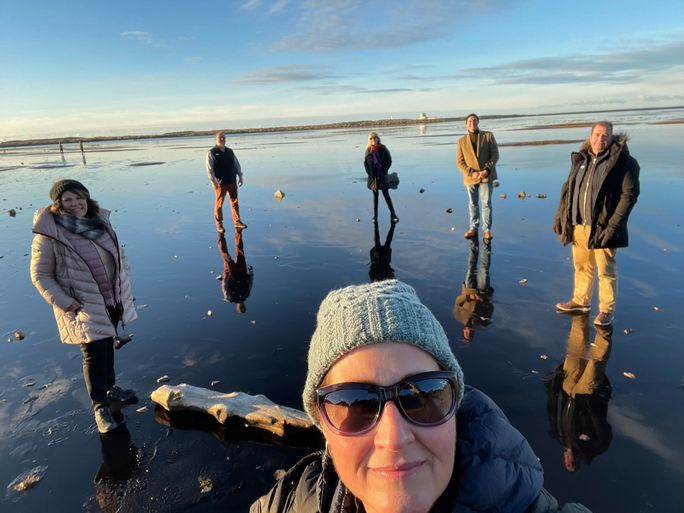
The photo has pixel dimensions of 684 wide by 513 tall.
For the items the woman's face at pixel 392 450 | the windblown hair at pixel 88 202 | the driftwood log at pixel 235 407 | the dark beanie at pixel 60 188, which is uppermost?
the dark beanie at pixel 60 188

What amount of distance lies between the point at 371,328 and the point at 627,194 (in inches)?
210

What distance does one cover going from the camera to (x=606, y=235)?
543 cm

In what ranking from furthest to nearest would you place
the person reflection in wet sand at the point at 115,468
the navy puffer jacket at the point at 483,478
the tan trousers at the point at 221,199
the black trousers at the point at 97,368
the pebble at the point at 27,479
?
the tan trousers at the point at 221,199
the black trousers at the point at 97,368
the pebble at the point at 27,479
the person reflection in wet sand at the point at 115,468
the navy puffer jacket at the point at 483,478

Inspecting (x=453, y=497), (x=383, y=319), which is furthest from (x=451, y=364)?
(x=453, y=497)

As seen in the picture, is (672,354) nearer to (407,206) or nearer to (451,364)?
(451,364)

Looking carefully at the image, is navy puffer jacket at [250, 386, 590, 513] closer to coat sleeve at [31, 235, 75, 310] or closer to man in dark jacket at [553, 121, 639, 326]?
coat sleeve at [31, 235, 75, 310]

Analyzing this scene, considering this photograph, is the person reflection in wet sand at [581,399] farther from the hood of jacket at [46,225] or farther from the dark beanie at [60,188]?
the dark beanie at [60,188]

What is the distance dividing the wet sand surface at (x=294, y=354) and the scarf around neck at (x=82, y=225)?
6.63ft

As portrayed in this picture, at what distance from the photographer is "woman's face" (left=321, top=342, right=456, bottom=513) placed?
1.35m

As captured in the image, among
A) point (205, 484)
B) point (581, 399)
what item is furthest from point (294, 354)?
point (581, 399)

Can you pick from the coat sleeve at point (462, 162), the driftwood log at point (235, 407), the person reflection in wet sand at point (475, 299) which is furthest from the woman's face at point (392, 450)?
the coat sleeve at point (462, 162)

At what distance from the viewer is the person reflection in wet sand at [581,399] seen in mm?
3674

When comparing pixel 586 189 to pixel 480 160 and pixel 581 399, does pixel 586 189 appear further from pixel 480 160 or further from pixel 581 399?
pixel 480 160

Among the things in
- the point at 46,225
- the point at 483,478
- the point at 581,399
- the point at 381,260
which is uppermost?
the point at 46,225
